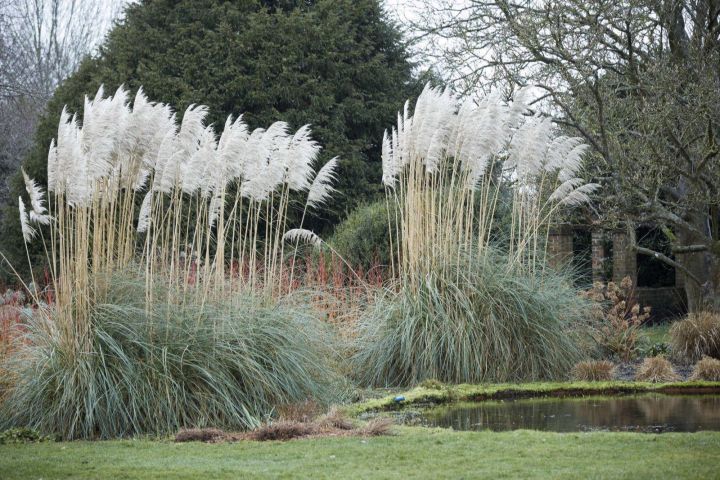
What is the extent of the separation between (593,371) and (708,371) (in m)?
1.10

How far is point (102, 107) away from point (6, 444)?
104 inches

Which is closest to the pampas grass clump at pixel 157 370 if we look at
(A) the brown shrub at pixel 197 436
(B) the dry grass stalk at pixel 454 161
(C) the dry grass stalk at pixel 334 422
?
(A) the brown shrub at pixel 197 436

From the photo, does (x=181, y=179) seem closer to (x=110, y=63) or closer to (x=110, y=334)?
(x=110, y=334)

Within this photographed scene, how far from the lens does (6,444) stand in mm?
6102

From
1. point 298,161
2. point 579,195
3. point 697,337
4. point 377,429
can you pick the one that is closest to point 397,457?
point 377,429

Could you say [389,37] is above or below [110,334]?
above

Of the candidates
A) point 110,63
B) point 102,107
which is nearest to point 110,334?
point 102,107

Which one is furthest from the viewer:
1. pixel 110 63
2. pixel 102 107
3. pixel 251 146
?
pixel 110 63

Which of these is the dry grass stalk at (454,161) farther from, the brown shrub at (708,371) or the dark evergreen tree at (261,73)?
the dark evergreen tree at (261,73)

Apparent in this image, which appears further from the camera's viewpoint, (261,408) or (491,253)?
(491,253)

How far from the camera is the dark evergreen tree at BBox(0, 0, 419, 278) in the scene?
51.9ft

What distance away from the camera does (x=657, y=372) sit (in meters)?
8.89

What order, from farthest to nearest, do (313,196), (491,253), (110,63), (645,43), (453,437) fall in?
(110,63)
(645,43)
(491,253)
(313,196)
(453,437)

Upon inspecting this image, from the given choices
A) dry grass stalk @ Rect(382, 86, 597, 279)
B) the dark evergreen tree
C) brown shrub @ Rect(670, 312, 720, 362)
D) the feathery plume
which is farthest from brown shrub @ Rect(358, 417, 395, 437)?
the dark evergreen tree
